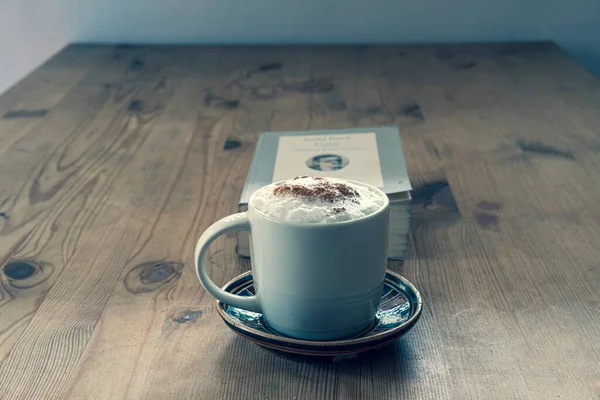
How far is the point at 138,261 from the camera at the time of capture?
0.74m

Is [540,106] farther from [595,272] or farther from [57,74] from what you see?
[57,74]

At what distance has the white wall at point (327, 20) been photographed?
76.0 inches

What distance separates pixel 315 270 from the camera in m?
0.53

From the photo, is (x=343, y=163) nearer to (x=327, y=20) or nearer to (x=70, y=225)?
(x=70, y=225)

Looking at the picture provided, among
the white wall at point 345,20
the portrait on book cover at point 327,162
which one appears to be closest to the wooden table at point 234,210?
the portrait on book cover at point 327,162

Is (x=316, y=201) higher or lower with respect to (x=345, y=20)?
higher

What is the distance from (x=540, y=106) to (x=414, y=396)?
91 cm

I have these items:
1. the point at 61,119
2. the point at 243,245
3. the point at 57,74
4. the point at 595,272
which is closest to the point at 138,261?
the point at 243,245

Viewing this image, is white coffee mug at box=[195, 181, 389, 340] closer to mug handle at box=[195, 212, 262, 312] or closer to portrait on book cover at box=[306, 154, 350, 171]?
mug handle at box=[195, 212, 262, 312]

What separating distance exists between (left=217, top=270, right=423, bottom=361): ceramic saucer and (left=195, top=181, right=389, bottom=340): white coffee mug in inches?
0.6

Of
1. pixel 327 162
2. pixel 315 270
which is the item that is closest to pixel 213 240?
pixel 315 270

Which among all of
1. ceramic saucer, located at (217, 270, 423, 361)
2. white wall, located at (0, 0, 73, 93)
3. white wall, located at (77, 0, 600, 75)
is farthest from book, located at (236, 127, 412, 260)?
white wall, located at (0, 0, 73, 93)

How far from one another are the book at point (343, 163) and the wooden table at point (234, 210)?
0.14ft

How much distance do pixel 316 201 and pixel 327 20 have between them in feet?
4.93
